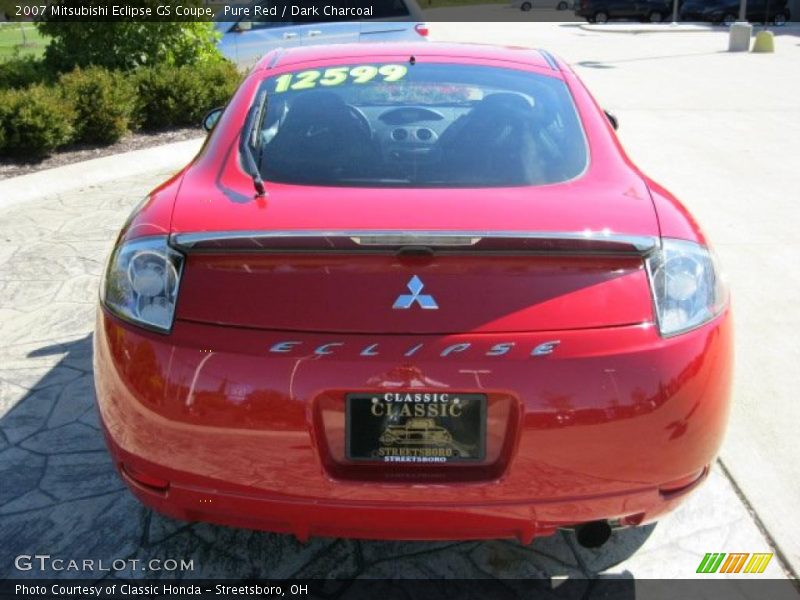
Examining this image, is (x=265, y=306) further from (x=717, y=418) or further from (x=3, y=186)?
(x=3, y=186)

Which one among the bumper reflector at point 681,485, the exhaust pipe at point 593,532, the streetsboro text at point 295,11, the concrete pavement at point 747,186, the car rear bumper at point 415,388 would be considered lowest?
the concrete pavement at point 747,186

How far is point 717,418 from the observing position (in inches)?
91.9

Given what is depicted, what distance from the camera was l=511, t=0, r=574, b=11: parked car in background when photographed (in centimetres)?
5412

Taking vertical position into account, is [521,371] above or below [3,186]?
above

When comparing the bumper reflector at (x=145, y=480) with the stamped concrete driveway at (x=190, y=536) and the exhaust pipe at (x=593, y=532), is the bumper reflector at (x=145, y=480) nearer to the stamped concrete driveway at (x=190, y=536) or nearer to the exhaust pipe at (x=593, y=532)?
the stamped concrete driveway at (x=190, y=536)

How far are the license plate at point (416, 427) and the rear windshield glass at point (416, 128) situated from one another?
2.62 ft

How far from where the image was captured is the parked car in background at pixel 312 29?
12617 mm

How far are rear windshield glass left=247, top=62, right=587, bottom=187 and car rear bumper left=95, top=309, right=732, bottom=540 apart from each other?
733mm

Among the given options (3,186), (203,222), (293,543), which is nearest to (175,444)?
(203,222)

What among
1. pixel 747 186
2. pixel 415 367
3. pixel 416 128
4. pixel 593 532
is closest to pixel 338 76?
pixel 416 128

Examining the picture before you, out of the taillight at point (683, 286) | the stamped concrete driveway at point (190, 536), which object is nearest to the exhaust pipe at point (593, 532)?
the stamped concrete driveway at point (190, 536)

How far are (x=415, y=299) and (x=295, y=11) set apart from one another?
1185cm

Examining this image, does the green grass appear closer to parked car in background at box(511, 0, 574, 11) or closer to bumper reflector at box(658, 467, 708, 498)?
bumper reflector at box(658, 467, 708, 498)

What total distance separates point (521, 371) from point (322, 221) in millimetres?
669
